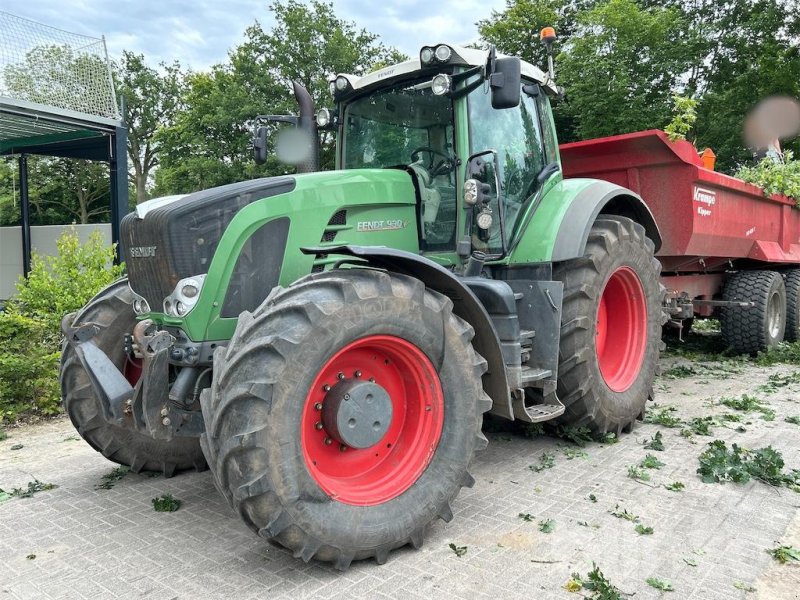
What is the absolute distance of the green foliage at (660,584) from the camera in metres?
2.82

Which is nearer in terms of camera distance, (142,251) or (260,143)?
(142,251)

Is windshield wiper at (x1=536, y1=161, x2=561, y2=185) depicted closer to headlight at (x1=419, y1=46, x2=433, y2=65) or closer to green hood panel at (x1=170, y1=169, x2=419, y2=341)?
green hood panel at (x1=170, y1=169, x2=419, y2=341)

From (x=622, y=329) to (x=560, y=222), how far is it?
53.0 inches

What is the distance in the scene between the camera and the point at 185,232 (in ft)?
11.1

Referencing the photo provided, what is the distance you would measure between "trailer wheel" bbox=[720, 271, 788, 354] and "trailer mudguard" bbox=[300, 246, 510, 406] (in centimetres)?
562

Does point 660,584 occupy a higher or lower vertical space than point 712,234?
lower

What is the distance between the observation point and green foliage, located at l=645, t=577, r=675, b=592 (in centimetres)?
282

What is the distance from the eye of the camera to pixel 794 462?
448cm

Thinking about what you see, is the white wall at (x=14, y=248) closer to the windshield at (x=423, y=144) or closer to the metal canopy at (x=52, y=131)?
the metal canopy at (x=52, y=131)

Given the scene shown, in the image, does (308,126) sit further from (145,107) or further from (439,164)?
(145,107)

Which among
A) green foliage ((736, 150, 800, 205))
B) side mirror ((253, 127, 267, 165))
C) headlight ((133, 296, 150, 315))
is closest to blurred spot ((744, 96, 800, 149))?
green foliage ((736, 150, 800, 205))

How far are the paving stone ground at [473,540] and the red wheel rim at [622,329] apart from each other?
723 millimetres

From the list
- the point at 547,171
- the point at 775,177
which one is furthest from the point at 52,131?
the point at 775,177

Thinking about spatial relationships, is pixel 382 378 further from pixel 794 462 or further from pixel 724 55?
pixel 724 55
